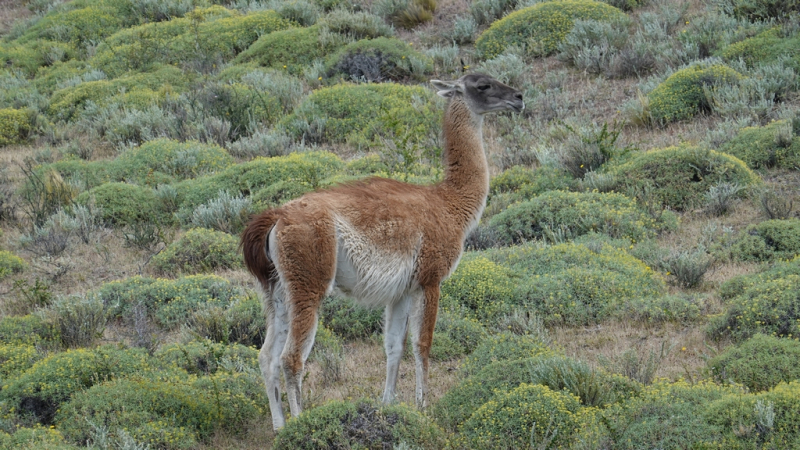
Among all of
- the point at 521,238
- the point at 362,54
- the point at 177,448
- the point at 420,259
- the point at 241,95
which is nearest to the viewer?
the point at 177,448

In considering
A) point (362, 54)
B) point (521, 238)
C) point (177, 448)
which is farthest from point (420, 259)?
point (362, 54)

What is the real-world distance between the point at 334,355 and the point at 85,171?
24.5ft

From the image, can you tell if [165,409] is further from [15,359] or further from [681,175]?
[681,175]

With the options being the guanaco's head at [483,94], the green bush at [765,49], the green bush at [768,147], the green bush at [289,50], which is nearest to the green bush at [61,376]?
the guanaco's head at [483,94]

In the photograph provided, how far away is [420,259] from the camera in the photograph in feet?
21.0

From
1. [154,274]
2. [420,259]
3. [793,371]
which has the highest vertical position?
[420,259]

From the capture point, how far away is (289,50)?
17.3 m

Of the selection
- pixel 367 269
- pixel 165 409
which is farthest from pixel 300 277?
pixel 165 409

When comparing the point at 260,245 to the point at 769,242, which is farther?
the point at 769,242

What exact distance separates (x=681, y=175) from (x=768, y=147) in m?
1.45

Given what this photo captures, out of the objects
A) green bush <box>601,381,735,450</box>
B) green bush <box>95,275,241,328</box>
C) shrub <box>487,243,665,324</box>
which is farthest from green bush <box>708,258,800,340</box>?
green bush <box>95,275,241,328</box>

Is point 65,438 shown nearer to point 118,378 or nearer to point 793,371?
point 118,378

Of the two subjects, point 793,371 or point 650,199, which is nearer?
point 793,371

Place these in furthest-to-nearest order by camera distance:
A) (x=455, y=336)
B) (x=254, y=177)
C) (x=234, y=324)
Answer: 1. (x=254, y=177)
2. (x=234, y=324)
3. (x=455, y=336)
